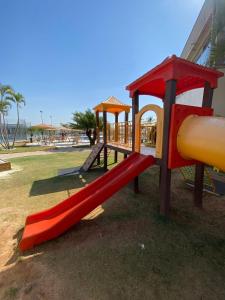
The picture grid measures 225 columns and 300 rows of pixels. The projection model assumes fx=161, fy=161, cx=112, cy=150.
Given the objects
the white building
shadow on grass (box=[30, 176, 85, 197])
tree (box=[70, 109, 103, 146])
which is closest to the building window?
the white building

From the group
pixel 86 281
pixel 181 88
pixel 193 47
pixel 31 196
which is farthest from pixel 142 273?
pixel 193 47

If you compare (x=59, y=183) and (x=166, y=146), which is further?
(x=59, y=183)

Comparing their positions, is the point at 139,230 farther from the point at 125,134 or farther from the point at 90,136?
the point at 90,136

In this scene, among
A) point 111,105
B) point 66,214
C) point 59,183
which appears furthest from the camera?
point 111,105

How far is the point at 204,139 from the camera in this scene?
2.89 meters

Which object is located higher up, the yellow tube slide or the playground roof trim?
the playground roof trim

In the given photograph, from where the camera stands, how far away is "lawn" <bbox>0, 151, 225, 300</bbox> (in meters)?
2.25

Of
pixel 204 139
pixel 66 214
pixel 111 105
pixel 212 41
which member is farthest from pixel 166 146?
pixel 212 41

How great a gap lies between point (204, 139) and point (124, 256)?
2.51 meters

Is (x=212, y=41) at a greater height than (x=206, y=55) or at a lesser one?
lesser

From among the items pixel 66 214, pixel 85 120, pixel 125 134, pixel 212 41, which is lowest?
pixel 66 214

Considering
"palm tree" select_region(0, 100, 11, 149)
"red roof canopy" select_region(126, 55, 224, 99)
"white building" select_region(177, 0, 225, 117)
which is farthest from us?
"palm tree" select_region(0, 100, 11, 149)

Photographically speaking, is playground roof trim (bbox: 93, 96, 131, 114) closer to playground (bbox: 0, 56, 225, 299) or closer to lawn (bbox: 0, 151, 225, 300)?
playground (bbox: 0, 56, 225, 299)

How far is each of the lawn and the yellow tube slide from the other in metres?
1.60
